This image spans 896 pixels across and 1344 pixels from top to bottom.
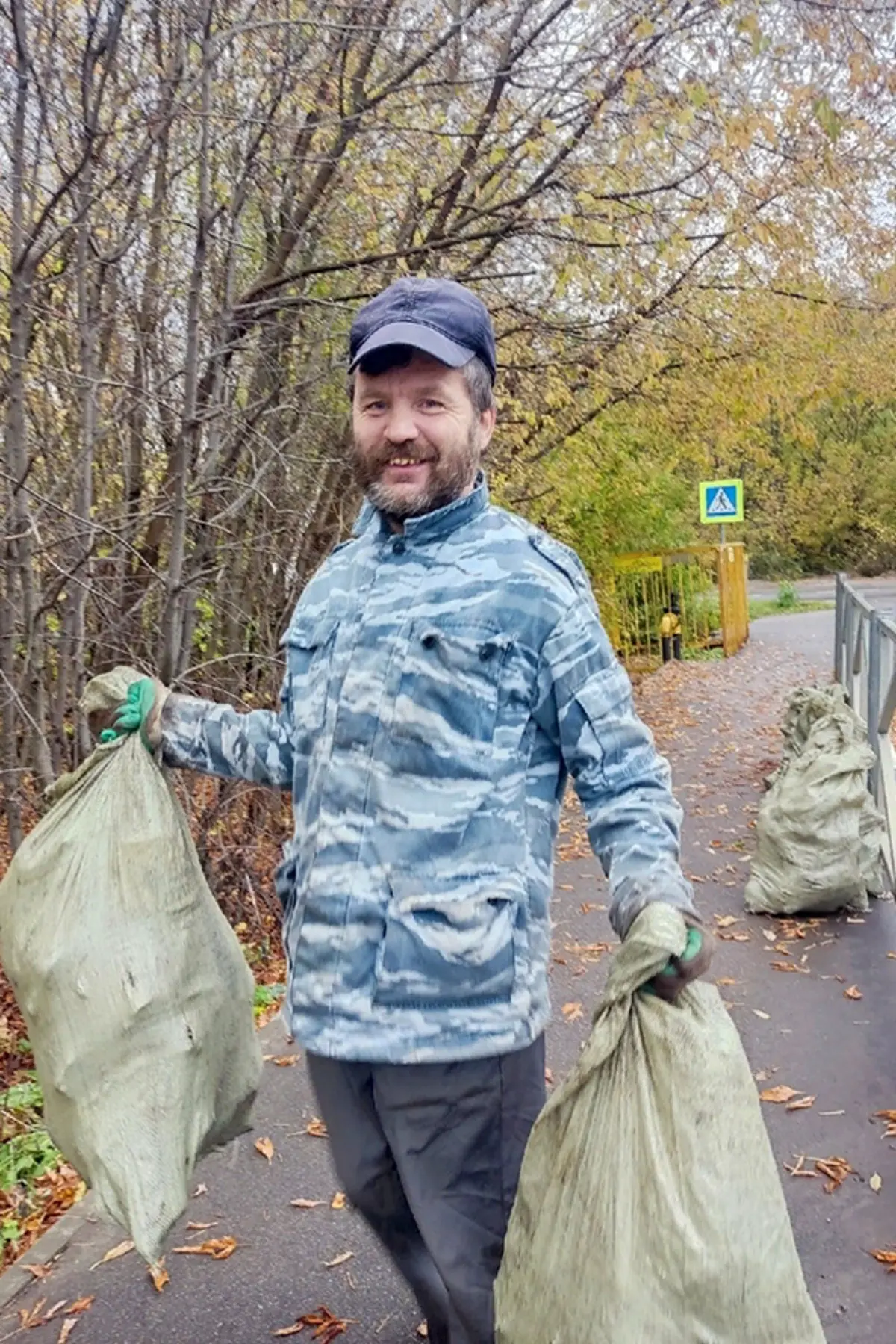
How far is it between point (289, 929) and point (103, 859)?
415 millimetres

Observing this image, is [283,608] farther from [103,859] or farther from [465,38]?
[103,859]

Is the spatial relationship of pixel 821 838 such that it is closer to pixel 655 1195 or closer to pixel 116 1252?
pixel 116 1252

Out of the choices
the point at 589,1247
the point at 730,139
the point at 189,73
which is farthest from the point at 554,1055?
the point at 730,139

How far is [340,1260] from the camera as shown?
2.94m

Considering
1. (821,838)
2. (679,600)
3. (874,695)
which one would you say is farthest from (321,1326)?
(679,600)

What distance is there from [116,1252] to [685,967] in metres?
2.18

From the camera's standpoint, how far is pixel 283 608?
600 centimetres

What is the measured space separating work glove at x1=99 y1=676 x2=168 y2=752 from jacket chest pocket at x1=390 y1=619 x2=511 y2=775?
0.64m

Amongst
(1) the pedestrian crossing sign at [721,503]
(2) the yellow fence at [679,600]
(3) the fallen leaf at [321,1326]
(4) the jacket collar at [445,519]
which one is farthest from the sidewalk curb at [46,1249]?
(1) the pedestrian crossing sign at [721,503]

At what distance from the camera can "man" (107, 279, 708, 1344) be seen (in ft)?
5.75

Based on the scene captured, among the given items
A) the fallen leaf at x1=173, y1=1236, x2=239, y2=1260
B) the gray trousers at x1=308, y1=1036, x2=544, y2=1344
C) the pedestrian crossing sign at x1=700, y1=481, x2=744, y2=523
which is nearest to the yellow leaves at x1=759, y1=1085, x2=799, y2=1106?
the fallen leaf at x1=173, y1=1236, x2=239, y2=1260

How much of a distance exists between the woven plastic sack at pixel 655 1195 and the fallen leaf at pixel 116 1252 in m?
1.70

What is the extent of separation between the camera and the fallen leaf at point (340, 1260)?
9.60ft

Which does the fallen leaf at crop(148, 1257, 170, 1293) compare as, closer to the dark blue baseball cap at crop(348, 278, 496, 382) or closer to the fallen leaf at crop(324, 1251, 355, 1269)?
the fallen leaf at crop(324, 1251, 355, 1269)
